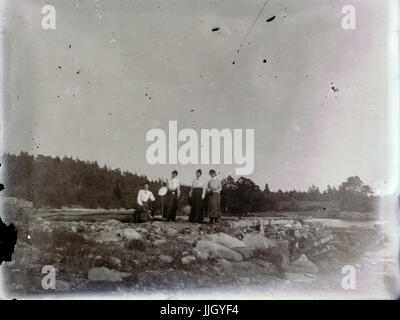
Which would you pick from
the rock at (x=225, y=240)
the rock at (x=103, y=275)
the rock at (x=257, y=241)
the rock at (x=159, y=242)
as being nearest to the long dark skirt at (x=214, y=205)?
the rock at (x=225, y=240)

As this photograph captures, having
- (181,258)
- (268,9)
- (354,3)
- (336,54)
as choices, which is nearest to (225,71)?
(268,9)

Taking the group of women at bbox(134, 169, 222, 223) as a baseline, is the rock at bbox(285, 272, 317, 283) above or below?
below

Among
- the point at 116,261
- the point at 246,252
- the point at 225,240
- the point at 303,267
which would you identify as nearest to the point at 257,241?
the point at 246,252

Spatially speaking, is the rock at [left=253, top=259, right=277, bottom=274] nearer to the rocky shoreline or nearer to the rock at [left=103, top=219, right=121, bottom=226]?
the rocky shoreline

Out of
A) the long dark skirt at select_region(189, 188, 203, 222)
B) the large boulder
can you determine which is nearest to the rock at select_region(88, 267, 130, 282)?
the large boulder

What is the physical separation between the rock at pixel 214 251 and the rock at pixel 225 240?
0.02 metres

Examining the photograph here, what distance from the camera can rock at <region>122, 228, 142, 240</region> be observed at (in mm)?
3270

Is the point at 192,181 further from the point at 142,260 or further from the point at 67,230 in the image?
the point at 67,230

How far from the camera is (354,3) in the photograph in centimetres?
333

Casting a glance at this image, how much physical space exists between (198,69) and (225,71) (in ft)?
0.63

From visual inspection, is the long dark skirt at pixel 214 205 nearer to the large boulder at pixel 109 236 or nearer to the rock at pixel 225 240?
the rock at pixel 225 240

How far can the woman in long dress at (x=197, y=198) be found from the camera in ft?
10.9

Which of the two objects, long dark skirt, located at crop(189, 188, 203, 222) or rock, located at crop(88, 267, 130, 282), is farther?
long dark skirt, located at crop(189, 188, 203, 222)

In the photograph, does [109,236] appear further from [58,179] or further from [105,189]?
[58,179]
